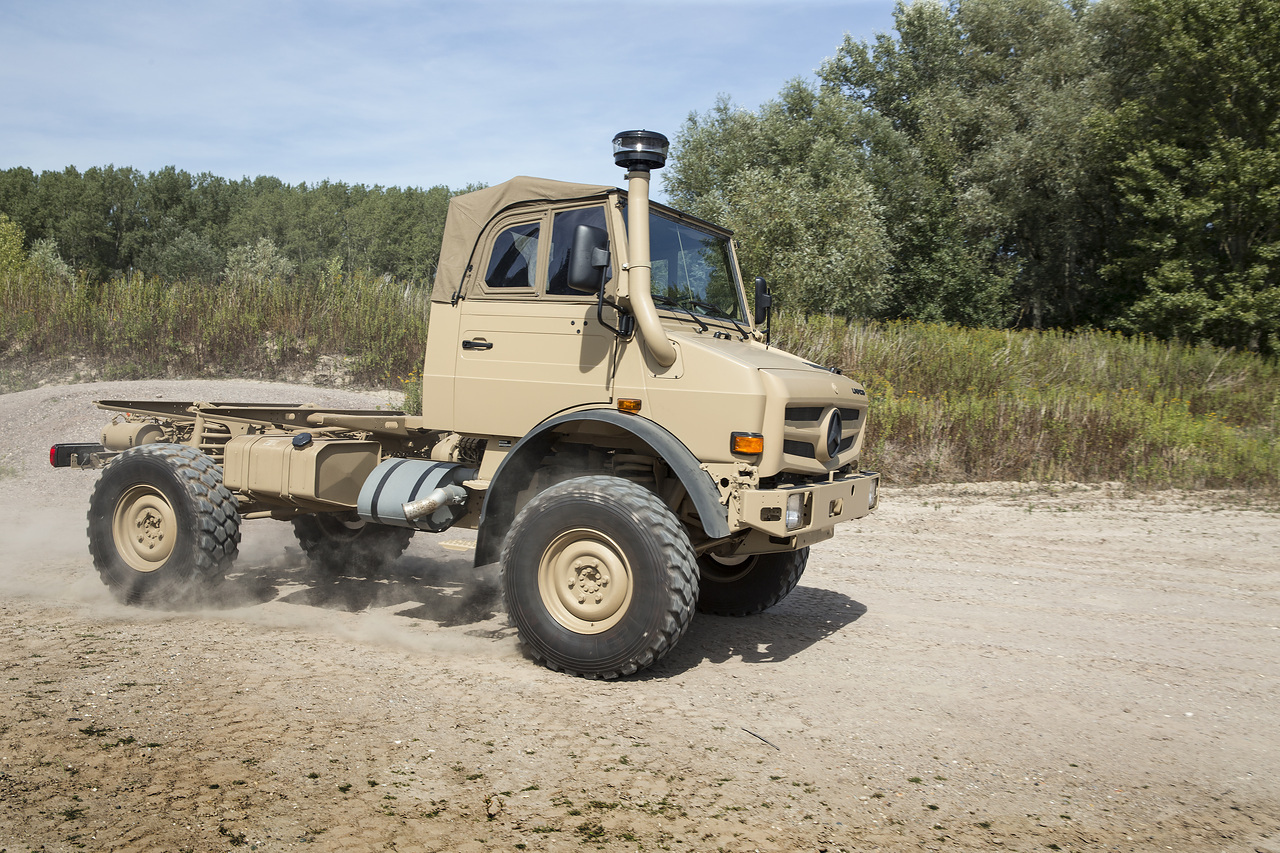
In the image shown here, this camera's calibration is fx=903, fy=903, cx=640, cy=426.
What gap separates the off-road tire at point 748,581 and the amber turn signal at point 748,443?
166 cm

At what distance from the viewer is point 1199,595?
7.48 metres

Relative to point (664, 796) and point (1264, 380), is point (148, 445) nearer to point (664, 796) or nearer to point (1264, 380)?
point (664, 796)

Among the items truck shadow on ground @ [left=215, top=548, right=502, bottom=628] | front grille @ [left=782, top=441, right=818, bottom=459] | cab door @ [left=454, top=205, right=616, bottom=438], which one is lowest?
truck shadow on ground @ [left=215, top=548, right=502, bottom=628]

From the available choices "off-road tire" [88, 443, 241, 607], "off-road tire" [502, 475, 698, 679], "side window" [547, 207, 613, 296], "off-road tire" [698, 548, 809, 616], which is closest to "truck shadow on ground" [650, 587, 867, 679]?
"off-road tire" [698, 548, 809, 616]

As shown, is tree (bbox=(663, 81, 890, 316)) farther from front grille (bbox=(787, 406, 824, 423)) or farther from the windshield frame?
front grille (bbox=(787, 406, 824, 423))

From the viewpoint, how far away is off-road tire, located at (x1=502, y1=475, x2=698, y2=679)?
4.79 m

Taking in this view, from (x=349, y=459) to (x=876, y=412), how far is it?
29.2 ft

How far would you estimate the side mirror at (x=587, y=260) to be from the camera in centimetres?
498

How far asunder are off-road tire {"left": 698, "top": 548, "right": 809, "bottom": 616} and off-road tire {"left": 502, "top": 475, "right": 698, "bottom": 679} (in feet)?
5.45

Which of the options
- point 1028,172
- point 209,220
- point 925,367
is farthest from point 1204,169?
point 209,220

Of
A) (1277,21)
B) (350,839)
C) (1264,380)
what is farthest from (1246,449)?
(1277,21)

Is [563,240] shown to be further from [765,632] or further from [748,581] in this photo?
[765,632]

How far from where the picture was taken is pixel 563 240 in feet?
18.5

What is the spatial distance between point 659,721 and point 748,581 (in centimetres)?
223
